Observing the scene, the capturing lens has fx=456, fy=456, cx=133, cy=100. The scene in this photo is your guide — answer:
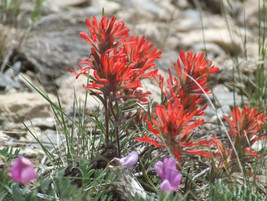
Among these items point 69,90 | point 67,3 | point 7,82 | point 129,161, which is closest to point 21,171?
point 129,161

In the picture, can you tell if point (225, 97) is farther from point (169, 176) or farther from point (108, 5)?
point (108, 5)

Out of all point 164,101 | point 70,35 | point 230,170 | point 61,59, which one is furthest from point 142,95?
point 70,35

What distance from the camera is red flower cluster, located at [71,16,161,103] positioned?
1712mm

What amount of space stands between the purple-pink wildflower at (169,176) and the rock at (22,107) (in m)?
1.43

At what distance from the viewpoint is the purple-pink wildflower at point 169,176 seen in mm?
1564

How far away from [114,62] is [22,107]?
53.6 inches

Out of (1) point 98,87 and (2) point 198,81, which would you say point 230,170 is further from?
(1) point 98,87

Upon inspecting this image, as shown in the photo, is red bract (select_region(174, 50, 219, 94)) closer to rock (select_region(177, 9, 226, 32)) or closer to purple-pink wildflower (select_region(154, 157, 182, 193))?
purple-pink wildflower (select_region(154, 157, 182, 193))

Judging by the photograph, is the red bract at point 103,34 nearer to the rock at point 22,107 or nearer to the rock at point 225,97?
the rock at point 22,107

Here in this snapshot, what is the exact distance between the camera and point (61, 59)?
3822 millimetres

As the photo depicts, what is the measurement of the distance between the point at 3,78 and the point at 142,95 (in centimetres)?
182

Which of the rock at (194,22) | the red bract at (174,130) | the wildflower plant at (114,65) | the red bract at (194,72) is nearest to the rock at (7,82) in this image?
the wildflower plant at (114,65)

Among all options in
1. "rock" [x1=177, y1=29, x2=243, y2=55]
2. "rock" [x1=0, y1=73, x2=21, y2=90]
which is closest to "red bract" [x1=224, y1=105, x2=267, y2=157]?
"rock" [x1=0, y1=73, x2=21, y2=90]

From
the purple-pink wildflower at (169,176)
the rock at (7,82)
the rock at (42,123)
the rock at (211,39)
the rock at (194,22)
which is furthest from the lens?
the rock at (194,22)
